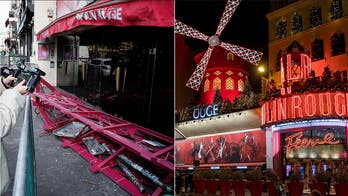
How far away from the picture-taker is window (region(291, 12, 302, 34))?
4959 millimetres

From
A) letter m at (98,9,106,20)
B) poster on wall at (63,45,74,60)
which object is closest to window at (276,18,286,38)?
letter m at (98,9,106,20)

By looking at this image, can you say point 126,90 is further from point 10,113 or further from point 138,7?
point 10,113

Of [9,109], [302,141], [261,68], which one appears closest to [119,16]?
[9,109]

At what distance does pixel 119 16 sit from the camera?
304 cm

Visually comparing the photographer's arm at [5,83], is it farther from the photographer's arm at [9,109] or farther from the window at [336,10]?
the window at [336,10]

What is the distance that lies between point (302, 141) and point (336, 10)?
1721mm

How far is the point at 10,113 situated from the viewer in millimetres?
1512

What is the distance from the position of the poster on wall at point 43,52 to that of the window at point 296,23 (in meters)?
3.31

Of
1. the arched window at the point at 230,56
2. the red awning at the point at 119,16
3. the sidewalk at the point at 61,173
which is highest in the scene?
the red awning at the point at 119,16

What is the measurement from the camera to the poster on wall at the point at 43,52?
2.87m

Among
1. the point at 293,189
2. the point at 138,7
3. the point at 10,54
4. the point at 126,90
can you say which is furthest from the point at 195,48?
the point at 10,54

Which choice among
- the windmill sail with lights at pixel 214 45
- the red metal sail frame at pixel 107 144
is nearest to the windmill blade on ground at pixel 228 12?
the windmill sail with lights at pixel 214 45

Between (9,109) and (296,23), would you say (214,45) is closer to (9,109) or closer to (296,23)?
(296,23)

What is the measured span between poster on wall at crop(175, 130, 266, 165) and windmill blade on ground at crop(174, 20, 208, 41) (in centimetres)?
168
